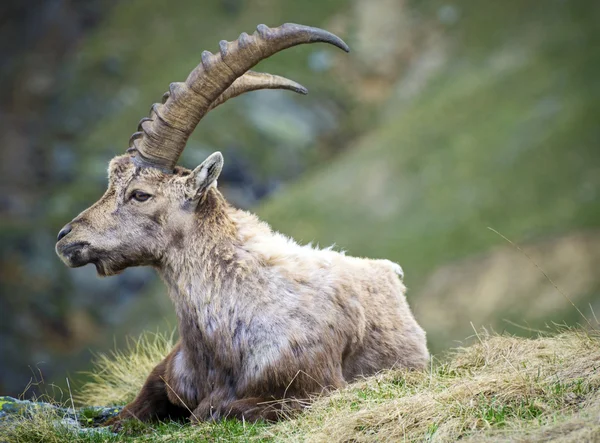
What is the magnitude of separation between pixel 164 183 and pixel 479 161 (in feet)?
181

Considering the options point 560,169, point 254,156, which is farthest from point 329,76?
point 560,169

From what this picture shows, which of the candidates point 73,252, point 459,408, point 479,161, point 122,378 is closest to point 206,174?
point 73,252

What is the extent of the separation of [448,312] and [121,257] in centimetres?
4273

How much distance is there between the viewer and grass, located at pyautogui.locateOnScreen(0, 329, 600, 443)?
26.4 feet

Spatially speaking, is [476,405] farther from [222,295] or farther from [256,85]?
[256,85]

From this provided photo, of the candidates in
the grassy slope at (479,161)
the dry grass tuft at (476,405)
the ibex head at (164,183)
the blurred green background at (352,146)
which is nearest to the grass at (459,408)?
the dry grass tuft at (476,405)

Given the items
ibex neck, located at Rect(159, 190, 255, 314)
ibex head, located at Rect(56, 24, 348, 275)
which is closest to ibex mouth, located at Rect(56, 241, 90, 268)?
ibex head, located at Rect(56, 24, 348, 275)

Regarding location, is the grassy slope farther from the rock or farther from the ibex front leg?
the ibex front leg

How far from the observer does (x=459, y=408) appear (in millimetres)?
8477

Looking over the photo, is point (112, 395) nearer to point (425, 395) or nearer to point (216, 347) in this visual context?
point (216, 347)

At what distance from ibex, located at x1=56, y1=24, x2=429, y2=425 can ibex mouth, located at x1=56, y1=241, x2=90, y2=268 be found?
0.04 feet

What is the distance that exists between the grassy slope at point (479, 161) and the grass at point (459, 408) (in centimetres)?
3833

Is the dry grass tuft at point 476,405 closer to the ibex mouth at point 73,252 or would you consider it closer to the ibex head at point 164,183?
the ibex head at point 164,183

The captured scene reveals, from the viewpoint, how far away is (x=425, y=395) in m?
9.03
